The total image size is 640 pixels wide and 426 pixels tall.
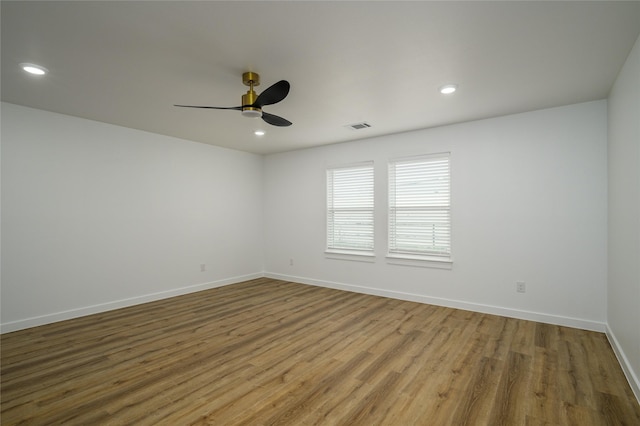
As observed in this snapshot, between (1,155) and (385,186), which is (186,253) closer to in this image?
(1,155)

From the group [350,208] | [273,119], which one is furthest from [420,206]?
[273,119]

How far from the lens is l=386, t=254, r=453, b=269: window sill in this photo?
4.40 meters

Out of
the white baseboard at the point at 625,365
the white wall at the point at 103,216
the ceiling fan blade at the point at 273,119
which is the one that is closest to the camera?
the white baseboard at the point at 625,365

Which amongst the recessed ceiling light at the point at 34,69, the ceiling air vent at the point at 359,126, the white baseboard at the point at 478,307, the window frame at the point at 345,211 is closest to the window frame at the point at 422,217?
the window frame at the point at 345,211

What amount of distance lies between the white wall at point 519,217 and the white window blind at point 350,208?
23cm

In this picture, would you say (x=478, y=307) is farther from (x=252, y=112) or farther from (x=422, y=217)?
(x=252, y=112)

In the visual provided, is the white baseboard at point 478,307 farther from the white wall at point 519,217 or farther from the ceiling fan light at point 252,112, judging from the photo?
the ceiling fan light at point 252,112

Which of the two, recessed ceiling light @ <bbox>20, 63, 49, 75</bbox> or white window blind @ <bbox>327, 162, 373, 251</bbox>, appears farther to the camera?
white window blind @ <bbox>327, 162, 373, 251</bbox>

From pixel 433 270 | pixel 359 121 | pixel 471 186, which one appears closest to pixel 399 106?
pixel 359 121

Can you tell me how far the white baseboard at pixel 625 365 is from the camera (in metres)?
2.21

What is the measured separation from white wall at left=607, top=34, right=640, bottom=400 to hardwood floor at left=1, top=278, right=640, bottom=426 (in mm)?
271

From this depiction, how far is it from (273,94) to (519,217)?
3313mm

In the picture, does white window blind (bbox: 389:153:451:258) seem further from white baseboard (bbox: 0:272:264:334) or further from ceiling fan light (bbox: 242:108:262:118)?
white baseboard (bbox: 0:272:264:334)

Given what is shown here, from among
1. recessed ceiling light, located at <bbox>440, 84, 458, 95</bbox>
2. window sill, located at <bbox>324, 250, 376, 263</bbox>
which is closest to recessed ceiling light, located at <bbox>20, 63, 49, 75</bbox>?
recessed ceiling light, located at <bbox>440, 84, 458, 95</bbox>
